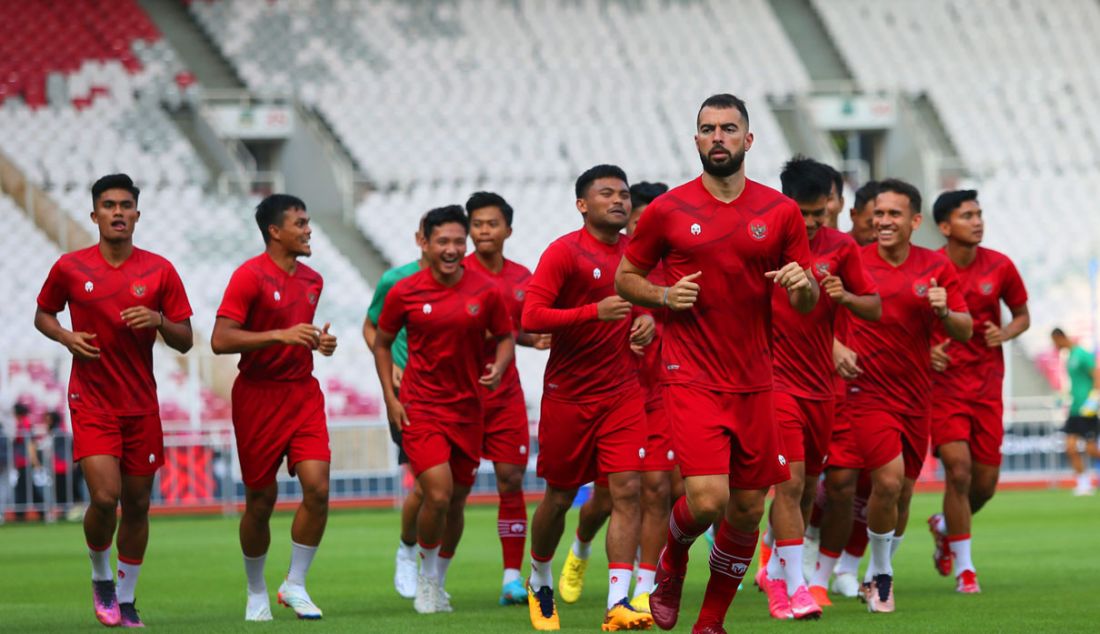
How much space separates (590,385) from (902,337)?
87.5 inches

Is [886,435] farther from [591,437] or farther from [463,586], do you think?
[463,586]

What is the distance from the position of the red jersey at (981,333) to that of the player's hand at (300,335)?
4.48m

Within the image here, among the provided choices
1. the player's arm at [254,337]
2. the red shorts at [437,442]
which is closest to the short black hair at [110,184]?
the player's arm at [254,337]

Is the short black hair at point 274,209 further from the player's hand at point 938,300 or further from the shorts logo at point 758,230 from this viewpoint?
the player's hand at point 938,300

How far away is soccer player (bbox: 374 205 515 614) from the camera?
10.9m

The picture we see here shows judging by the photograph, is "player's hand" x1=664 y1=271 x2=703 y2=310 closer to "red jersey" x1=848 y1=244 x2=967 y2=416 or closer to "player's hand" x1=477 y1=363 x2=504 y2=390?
"player's hand" x1=477 y1=363 x2=504 y2=390

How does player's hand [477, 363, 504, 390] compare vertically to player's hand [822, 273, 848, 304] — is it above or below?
below

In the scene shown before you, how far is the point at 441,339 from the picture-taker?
36.0 ft

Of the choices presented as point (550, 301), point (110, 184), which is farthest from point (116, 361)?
point (550, 301)

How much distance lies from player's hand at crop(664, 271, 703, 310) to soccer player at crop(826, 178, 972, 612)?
3.31m

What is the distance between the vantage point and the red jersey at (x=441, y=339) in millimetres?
10953

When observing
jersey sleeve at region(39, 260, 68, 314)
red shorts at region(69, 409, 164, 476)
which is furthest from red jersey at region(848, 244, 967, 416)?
jersey sleeve at region(39, 260, 68, 314)

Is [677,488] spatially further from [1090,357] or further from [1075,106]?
[1075,106]

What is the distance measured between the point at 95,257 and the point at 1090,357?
17.5 metres
